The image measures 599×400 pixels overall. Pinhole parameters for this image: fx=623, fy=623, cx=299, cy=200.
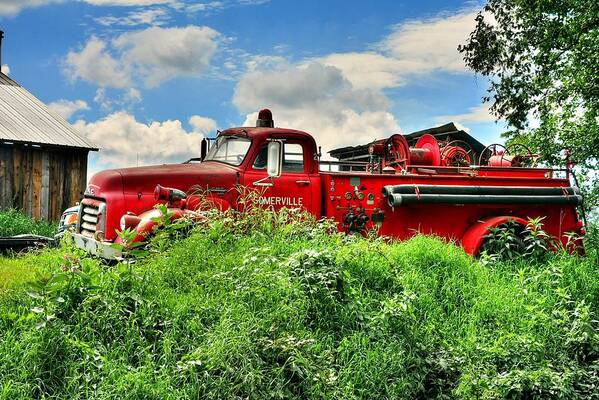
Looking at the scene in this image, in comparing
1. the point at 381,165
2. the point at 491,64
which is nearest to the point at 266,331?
the point at 381,165

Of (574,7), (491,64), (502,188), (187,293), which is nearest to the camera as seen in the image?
(187,293)

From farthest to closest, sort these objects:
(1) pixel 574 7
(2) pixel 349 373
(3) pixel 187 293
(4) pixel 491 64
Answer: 1. (4) pixel 491 64
2. (1) pixel 574 7
3. (3) pixel 187 293
4. (2) pixel 349 373

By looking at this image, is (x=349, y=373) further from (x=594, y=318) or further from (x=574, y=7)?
(x=574, y=7)

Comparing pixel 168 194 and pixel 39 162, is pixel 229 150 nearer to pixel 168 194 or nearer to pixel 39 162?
pixel 168 194

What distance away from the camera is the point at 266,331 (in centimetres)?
533

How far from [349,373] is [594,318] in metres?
3.64

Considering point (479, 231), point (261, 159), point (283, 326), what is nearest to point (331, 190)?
point (261, 159)

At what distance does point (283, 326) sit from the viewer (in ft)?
18.0

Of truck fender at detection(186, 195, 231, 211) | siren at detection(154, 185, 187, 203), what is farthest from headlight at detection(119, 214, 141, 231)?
truck fender at detection(186, 195, 231, 211)

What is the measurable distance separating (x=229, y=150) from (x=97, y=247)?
9.13ft

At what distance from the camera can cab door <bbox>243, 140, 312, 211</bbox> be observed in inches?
364

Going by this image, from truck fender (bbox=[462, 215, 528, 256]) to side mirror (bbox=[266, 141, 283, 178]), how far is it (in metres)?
3.45

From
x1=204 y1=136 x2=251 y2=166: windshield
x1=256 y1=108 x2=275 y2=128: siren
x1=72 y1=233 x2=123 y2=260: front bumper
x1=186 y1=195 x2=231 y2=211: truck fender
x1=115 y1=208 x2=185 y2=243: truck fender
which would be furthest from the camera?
x1=256 y1=108 x2=275 y2=128: siren

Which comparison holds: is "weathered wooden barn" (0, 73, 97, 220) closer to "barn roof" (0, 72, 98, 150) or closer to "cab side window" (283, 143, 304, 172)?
"barn roof" (0, 72, 98, 150)
